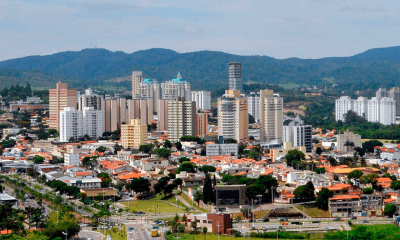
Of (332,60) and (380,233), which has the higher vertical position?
(332,60)

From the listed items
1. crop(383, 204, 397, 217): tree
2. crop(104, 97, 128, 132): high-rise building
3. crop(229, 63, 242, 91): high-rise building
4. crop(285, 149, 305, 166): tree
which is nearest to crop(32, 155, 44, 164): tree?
crop(285, 149, 305, 166): tree

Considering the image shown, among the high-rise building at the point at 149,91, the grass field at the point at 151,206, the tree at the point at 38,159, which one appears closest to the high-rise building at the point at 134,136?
the tree at the point at 38,159

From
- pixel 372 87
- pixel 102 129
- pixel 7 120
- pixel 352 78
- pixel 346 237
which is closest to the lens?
pixel 346 237

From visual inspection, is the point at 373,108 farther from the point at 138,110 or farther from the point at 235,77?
the point at 138,110

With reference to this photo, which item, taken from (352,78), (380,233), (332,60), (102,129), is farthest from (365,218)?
(332,60)

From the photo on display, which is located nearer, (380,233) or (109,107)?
(380,233)

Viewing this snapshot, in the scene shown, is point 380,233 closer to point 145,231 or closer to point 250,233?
point 250,233

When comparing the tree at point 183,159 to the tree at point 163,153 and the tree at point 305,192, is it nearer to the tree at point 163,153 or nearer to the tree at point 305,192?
the tree at point 163,153

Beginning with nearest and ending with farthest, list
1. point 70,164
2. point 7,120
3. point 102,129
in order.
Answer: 1. point 70,164
2. point 102,129
3. point 7,120
